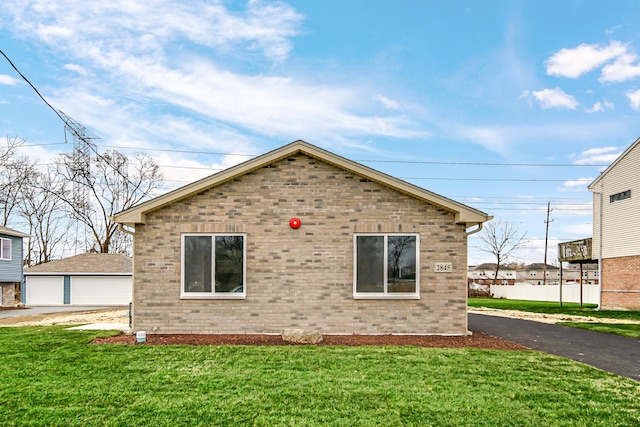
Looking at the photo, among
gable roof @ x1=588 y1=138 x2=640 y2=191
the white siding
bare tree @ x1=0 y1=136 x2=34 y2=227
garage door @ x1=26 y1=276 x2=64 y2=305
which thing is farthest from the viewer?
bare tree @ x1=0 y1=136 x2=34 y2=227

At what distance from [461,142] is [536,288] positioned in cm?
2074

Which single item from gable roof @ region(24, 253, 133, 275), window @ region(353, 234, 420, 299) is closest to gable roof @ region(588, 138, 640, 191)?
window @ region(353, 234, 420, 299)

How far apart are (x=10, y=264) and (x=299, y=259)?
843 inches

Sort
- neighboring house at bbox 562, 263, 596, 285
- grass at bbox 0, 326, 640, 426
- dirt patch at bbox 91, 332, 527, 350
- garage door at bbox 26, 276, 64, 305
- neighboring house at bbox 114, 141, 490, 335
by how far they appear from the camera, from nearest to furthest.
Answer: grass at bbox 0, 326, 640, 426 → dirt patch at bbox 91, 332, 527, 350 → neighboring house at bbox 114, 141, 490, 335 → garage door at bbox 26, 276, 64, 305 → neighboring house at bbox 562, 263, 596, 285

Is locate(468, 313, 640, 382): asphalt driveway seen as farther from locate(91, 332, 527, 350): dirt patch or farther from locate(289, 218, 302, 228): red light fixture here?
locate(289, 218, 302, 228): red light fixture

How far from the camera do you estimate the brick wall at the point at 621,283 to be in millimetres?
21312

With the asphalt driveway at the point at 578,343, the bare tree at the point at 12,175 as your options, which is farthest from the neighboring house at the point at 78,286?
the asphalt driveway at the point at 578,343

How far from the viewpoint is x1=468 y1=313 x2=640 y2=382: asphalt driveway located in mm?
8623

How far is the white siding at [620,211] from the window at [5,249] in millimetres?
31173

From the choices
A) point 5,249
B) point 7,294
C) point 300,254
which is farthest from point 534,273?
point 300,254

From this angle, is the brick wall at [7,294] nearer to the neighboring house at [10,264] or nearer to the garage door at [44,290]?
the neighboring house at [10,264]

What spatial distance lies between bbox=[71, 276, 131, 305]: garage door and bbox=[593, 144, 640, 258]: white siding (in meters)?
26.0

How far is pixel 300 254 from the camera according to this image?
1094 centimetres

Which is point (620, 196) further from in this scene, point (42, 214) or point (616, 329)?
point (42, 214)
